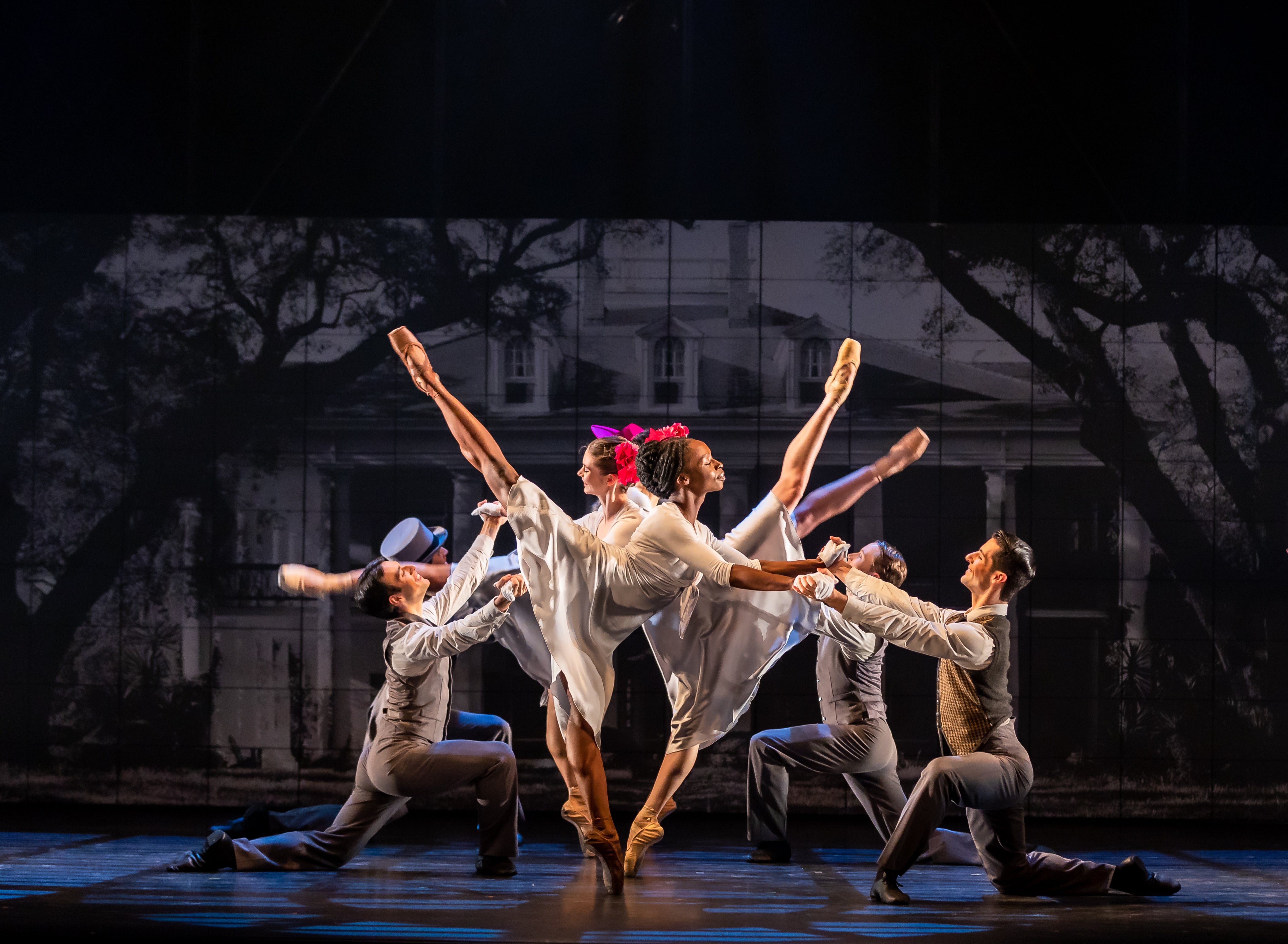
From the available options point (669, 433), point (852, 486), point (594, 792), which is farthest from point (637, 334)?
point (594, 792)

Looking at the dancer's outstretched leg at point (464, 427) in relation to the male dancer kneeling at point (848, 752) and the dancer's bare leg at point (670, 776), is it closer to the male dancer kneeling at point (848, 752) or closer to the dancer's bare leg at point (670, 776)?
the dancer's bare leg at point (670, 776)

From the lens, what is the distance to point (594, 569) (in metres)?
4.04

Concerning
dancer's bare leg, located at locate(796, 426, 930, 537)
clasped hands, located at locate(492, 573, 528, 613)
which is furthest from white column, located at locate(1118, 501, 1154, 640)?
clasped hands, located at locate(492, 573, 528, 613)

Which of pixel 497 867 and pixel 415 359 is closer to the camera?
pixel 497 867

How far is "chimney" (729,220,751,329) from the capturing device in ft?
19.6

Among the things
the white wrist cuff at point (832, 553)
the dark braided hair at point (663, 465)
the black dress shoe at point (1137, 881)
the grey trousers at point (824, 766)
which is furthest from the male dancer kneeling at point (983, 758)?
the dark braided hair at point (663, 465)

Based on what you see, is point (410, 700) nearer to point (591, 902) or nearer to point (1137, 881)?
point (591, 902)

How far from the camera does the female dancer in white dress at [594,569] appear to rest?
3.98 m

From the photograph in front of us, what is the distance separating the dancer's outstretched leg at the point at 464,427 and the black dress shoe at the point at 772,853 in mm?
1696

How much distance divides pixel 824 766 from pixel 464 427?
183 cm

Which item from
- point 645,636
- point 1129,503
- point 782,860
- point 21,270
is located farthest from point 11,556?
point 1129,503

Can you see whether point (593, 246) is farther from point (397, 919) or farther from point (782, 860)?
point (397, 919)

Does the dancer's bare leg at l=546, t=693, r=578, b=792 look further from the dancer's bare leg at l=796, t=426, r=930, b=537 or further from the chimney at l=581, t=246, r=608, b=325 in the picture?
the chimney at l=581, t=246, r=608, b=325

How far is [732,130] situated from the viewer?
6055 mm
